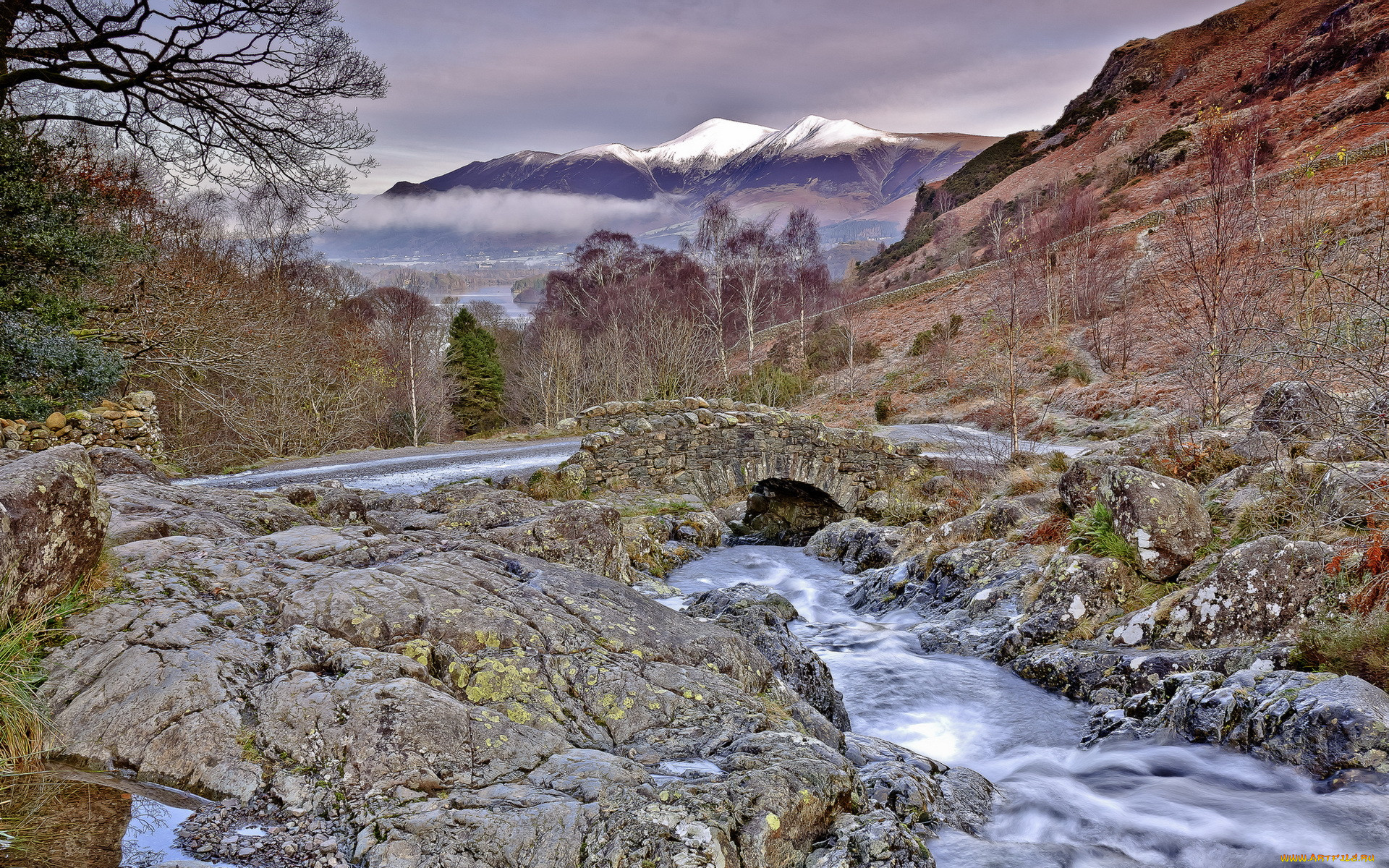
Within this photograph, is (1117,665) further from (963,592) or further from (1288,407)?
(1288,407)

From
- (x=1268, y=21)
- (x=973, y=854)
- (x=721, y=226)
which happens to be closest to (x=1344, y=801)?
(x=973, y=854)

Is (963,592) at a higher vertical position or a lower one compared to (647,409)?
lower

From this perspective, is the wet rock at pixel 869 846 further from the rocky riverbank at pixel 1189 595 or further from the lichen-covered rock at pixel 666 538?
the lichen-covered rock at pixel 666 538

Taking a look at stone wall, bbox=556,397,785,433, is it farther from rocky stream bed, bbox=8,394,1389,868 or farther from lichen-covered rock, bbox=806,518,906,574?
rocky stream bed, bbox=8,394,1389,868

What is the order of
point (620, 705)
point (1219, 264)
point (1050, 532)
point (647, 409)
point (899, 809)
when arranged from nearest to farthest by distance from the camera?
point (620, 705) < point (899, 809) < point (1050, 532) < point (1219, 264) < point (647, 409)

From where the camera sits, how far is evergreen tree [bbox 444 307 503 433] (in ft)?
130

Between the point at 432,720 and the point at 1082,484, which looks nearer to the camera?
the point at 432,720

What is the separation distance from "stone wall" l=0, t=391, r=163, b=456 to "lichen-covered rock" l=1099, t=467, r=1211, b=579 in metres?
14.1

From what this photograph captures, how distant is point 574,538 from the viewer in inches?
298

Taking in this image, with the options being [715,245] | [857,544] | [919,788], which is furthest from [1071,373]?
[919,788]

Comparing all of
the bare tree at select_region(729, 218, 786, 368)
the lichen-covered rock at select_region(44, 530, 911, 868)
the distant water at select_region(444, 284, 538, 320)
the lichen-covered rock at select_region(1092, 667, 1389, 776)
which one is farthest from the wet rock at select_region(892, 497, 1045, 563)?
the distant water at select_region(444, 284, 538, 320)

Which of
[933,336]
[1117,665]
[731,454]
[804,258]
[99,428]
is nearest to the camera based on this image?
[1117,665]

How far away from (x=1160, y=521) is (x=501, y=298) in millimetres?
149445

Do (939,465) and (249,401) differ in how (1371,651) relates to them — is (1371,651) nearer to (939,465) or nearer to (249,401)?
(939,465)
